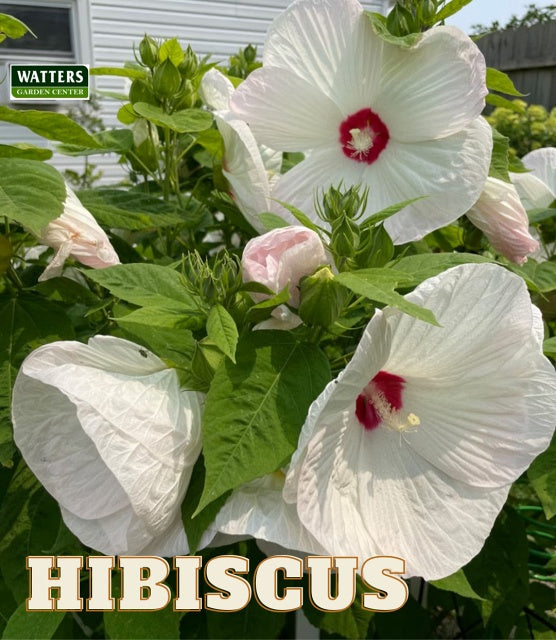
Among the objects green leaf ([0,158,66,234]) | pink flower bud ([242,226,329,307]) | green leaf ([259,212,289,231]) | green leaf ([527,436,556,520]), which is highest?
green leaf ([0,158,66,234])

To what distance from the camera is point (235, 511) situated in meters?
0.60

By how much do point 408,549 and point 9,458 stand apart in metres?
0.38

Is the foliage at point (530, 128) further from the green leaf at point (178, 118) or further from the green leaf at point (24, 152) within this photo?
the green leaf at point (24, 152)

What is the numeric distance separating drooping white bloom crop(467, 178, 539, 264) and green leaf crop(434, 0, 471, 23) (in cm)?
19

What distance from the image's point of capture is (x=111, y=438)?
56 centimetres

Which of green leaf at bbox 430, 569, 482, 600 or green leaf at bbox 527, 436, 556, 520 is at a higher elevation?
green leaf at bbox 527, 436, 556, 520

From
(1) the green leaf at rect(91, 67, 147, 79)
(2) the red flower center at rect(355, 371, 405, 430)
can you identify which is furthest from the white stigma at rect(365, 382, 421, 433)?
(1) the green leaf at rect(91, 67, 147, 79)

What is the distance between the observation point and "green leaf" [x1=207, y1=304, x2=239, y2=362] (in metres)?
0.56

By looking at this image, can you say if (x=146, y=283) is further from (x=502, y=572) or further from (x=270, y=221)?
(x=502, y=572)

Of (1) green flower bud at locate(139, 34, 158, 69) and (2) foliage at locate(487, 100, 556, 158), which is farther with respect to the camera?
(2) foliage at locate(487, 100, 556, 158)

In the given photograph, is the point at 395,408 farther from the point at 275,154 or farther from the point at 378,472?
the point at 275,154

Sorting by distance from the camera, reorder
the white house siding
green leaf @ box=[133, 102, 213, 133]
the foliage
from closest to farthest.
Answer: green leaf @ box=[133, 102, 213, 133] < the foliage < the white house siding

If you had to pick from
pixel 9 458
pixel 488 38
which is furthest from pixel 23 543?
pixel 488 38

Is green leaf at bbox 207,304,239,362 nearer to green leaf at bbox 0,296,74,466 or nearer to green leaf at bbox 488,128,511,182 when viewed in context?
green leaf at bbox 0,296,74,466
